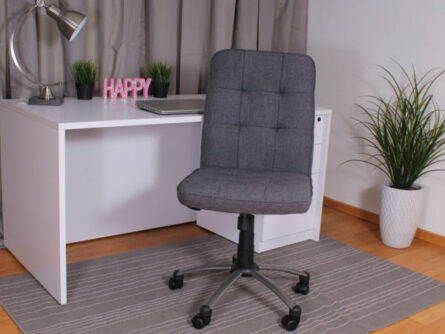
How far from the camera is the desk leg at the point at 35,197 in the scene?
1979mm

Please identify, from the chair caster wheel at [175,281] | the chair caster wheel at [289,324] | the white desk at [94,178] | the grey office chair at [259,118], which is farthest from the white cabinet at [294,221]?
the chair caster wheel at [289,324]

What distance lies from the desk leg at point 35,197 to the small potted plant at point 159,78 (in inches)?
28.3

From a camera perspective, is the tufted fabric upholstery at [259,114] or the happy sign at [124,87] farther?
the happy sign at [124,87]

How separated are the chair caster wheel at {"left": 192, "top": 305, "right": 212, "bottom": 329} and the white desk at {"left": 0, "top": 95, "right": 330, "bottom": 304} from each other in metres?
0.52

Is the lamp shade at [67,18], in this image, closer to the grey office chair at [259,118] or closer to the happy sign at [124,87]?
the happy sign at [124,87]

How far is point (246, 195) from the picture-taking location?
1.92 meters

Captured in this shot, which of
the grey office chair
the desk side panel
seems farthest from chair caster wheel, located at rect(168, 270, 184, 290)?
the desk side panel

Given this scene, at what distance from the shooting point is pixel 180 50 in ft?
9.66

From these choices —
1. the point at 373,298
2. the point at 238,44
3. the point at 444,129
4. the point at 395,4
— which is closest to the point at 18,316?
the point at 373,298

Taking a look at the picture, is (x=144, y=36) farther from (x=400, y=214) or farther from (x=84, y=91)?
(x=400, y=214)

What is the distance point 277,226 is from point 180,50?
1.07 meters

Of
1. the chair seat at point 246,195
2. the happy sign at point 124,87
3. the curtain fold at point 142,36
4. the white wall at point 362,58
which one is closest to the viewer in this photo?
the chair seat at point 246,195

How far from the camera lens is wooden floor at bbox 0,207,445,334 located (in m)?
2.12

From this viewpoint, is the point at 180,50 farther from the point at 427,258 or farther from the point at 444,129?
the point at 427,258
